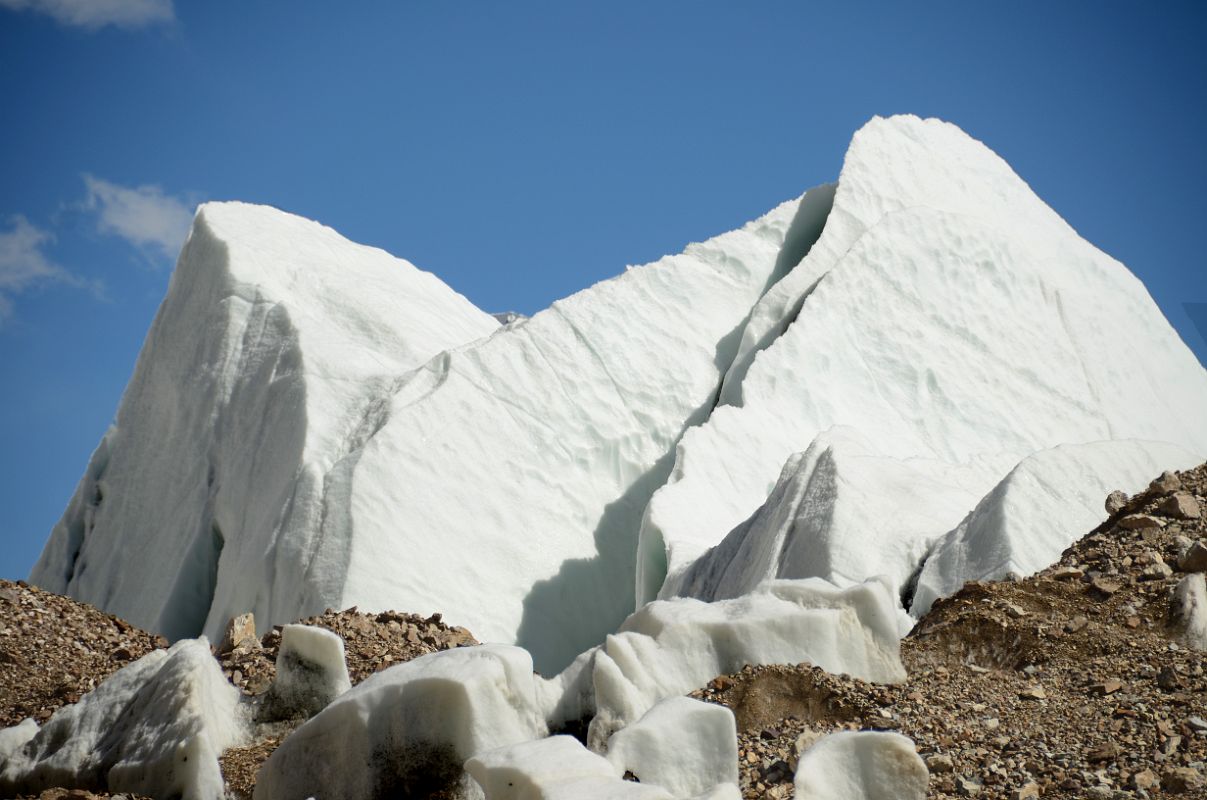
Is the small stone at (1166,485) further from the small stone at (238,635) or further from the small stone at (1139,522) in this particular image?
the small stone at (238,635)

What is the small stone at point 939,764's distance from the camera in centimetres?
435

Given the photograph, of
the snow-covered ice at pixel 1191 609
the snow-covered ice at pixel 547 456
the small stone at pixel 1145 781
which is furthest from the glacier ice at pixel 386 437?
the small stone at pixel 1145 781

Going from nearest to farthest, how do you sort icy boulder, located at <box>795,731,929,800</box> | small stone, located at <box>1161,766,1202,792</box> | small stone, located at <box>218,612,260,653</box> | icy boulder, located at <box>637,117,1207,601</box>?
small stone, located at <box>1161,766,1202,792</box> → icy boulder, located at <box>795,731,929,800</box> → small stone, located at <box>218,612,260,653</box> → icy boulder, located at <box>637,117,1207,601</box>

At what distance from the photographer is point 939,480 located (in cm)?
1017

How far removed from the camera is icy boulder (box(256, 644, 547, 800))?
4.55 meters

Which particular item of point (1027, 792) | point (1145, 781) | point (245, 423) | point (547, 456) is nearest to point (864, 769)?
point (1027, 792)

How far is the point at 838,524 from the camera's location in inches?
350

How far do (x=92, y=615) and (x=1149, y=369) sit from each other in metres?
11.7

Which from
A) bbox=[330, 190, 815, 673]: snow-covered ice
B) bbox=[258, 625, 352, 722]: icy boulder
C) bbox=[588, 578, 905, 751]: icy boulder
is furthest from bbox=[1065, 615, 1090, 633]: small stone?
bbox=[330, 190, 815, 673]: snow-covered ice

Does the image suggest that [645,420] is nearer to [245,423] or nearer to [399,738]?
[245,423]

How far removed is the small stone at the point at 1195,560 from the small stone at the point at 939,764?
6.93ft

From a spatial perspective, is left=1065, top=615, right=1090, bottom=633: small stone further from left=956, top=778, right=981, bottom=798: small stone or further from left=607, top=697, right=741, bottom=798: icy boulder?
left=607, top=697, right=741, bottom=798: icy boulder

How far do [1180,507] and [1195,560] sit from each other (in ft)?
1.98

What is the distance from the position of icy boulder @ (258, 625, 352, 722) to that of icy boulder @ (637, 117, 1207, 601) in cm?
578
